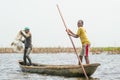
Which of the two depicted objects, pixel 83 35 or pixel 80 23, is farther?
pixel 83 35

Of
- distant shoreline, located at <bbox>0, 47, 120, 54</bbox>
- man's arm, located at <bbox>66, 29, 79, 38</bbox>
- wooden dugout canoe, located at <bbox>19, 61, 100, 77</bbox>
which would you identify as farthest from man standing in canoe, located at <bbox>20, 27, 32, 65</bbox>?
distant shoreline, located at <bbox>0, 47, 120, 54</bbox>

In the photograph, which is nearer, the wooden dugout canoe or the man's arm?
the wooden dugout canoe

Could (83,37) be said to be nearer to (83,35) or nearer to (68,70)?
(83,35)

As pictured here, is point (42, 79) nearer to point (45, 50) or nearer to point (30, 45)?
point (30, 45)

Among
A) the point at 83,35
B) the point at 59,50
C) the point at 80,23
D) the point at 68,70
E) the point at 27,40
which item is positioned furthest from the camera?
the point at 59,50

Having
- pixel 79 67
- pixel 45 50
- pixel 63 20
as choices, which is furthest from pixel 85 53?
pixel 45 50

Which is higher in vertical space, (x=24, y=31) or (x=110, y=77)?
(x=24, y=31)

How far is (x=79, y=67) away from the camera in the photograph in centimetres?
1712

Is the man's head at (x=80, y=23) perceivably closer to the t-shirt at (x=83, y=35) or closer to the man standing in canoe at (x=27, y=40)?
the t-shirt at (x=83, y=35)

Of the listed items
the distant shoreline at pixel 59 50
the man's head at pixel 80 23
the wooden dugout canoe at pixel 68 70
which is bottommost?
the distant shoreline at pixel 59 50

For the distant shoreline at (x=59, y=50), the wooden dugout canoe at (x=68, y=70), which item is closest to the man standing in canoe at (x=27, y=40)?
the wooden dugout canoe at (x=68, y=70)

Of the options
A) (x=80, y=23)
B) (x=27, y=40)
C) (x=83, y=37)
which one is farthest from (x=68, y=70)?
(x=27, y=40)

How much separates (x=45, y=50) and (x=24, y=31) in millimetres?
40266

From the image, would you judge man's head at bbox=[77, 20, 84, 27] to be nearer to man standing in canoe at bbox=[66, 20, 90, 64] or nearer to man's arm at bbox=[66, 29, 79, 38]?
man standing in canoe at bbox=[66, 20, 90, 64]
